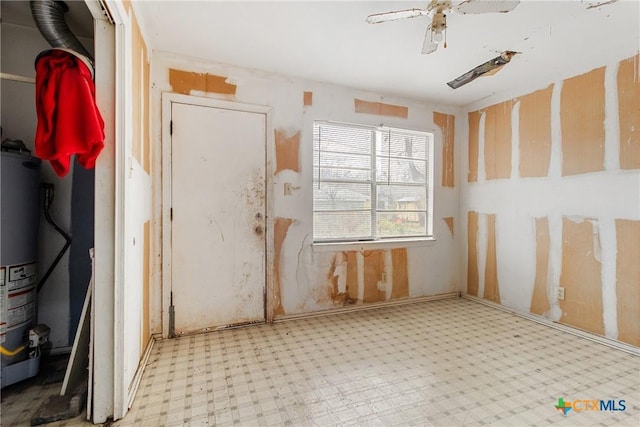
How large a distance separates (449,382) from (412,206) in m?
2.16

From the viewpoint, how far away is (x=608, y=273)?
8.11 ft

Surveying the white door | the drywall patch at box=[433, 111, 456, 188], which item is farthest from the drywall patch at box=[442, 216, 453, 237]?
the white door

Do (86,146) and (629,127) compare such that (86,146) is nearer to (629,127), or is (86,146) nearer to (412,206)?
(412,206)

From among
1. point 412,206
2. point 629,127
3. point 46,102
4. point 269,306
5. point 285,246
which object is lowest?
point 269,306

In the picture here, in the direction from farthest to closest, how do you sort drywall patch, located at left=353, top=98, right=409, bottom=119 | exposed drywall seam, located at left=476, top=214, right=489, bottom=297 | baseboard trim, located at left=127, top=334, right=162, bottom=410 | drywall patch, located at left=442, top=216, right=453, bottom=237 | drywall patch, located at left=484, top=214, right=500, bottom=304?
drywall patch, located at left=442, top=216, right=453, bottom=237 < exposed drywall seam, located at left=476, top=214, right=489, bottom=297 < drywall patch, located at left=484, top=214, right=500, bottom=304 < drywall patch, located at left=353, top=98, right=409, bottom=119 < baseboard trim, located at left=127, top=334, right=162, bottom=410

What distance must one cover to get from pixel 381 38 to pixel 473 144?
6.87 ft

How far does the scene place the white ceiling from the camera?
1932 millimetres

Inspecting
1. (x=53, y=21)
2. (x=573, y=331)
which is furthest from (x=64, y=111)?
(x=573, y=331)

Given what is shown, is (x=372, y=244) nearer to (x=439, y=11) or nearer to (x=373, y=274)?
(x=373, y=274)

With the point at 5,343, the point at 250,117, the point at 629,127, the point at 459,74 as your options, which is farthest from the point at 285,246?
the point at 629,127

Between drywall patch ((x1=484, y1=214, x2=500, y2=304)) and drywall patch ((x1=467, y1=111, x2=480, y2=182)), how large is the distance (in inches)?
22.3

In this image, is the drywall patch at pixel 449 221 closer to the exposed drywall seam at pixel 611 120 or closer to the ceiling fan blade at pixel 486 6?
the exposed drywall seam at pixel 611 120

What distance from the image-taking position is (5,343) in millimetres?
1734

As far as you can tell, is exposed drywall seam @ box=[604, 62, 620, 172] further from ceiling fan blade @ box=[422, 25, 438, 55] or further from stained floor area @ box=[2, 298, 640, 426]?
ceiling fan blade @ box=[422, 25, 438, 55]
